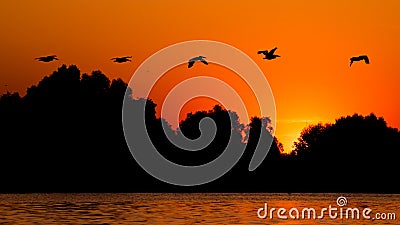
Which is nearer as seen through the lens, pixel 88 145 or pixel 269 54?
pixel 269 54

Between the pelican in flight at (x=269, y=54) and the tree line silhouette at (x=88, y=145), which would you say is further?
the tree line silhouette at (x=88, y=145)

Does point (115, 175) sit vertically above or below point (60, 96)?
below

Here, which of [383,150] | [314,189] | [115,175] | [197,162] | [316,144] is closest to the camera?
[115,175]

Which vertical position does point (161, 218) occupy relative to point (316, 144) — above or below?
below

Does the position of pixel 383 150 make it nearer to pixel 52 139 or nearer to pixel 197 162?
pixel 197 162

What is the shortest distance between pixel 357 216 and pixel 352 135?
9284 cm

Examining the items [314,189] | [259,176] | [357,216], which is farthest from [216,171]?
[357,216]

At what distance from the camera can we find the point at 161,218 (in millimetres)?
67875

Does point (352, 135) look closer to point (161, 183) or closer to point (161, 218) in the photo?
point (161, 183)

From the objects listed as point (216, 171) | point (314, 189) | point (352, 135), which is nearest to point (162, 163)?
point (216, 171)

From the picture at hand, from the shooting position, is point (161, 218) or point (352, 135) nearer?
point (161, 218)

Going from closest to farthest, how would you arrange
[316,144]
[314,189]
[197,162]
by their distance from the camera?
[197,162], [314,189], [316,144]

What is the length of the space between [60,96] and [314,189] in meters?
41.7

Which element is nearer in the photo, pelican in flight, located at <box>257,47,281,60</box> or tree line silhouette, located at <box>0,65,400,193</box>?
pelican in flight, located at <box>257,47,281,60</box>
